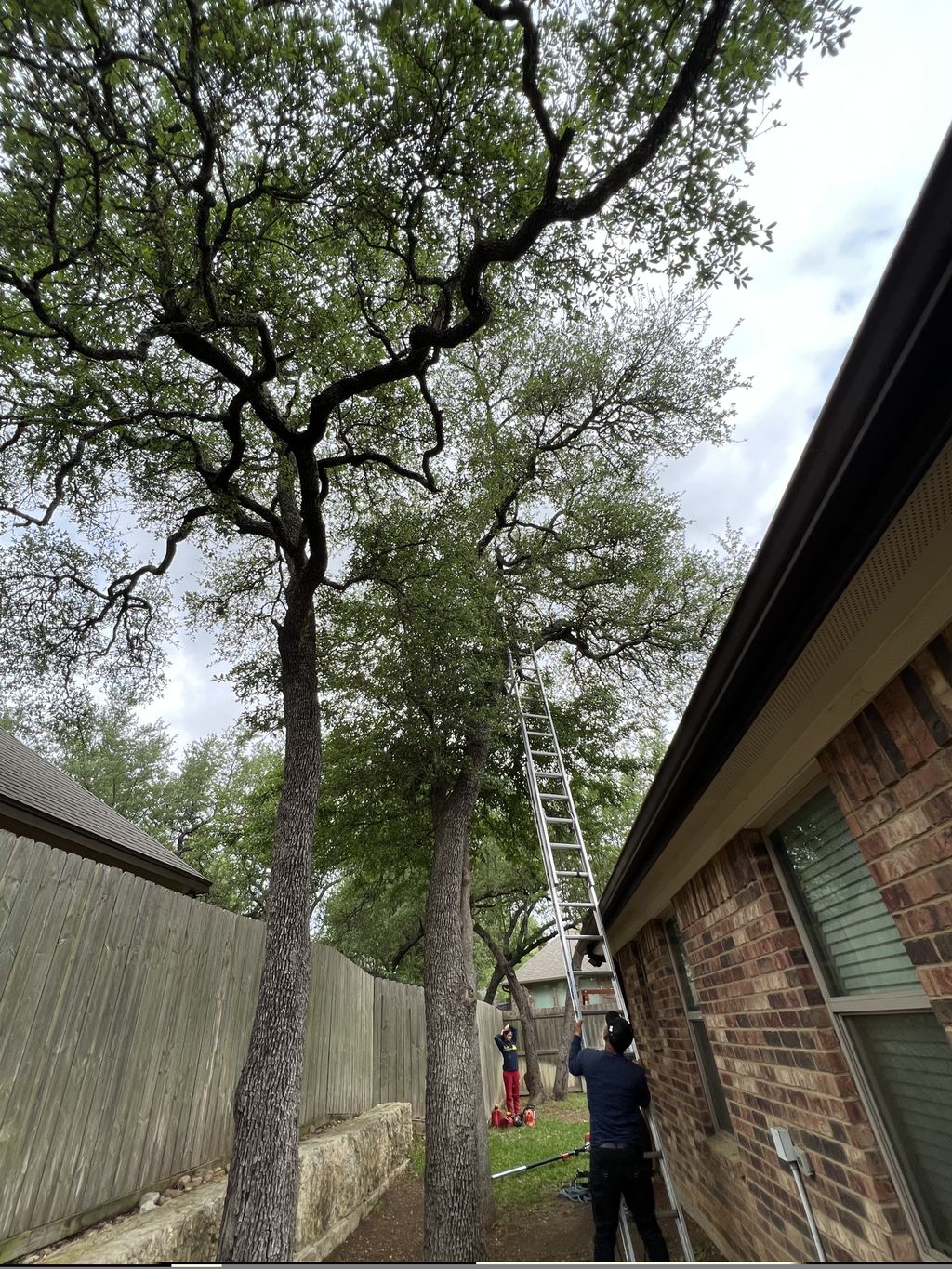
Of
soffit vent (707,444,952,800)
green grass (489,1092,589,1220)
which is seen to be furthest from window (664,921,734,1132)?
green grass (489,1092,589,1220)

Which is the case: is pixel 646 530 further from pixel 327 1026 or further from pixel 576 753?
pixel 327 1026

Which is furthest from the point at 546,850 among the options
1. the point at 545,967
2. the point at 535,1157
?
the point at 545,967

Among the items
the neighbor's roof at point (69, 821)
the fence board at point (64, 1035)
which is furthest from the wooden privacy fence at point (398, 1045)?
the fence board at point (64, 1035)

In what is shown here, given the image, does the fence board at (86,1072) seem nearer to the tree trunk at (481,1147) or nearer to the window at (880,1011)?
the tree trunk at (481,1147)

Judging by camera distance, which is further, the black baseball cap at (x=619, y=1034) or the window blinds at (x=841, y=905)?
the black baseball cap at (x=619, y=1034)

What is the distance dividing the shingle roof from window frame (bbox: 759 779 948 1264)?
28012 mm

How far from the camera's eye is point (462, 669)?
8414 mm

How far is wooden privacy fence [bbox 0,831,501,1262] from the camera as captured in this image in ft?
12.2

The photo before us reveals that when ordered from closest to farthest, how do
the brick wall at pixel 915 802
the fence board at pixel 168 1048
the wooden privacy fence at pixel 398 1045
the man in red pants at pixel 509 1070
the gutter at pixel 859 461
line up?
the gutter at pixel 859 461 < the brick wall at pixel 915 802 < the fence board at pixel 168 1048 < the wooden privacy fence at pixel 398 1045 < the man in red pants at pixel 509 1070

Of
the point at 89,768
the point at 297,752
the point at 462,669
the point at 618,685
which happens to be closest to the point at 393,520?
the point at 462,669

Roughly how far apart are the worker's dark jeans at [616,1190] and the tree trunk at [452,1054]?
7.11 ft

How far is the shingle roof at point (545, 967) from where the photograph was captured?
96.2 ft

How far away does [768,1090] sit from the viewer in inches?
132

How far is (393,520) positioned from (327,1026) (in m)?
6.81
